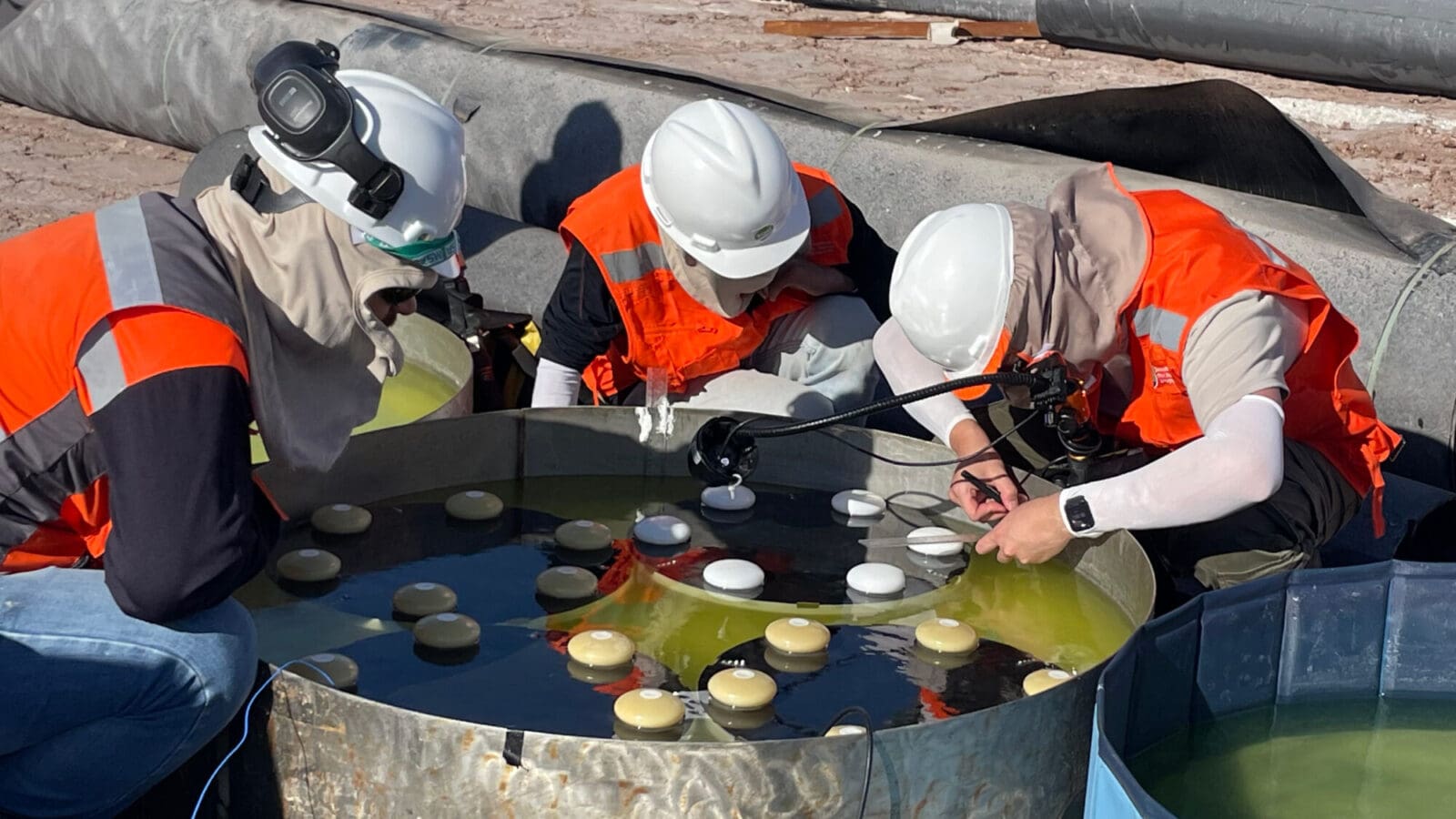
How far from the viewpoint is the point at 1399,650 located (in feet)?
8.32

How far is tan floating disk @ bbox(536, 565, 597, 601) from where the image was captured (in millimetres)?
2926

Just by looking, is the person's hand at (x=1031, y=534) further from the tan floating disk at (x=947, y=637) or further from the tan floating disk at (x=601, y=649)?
the tan floating disk at (x=601, y=649)

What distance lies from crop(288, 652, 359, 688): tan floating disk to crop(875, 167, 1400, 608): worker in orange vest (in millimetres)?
1154

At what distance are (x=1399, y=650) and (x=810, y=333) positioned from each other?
166 centimetres

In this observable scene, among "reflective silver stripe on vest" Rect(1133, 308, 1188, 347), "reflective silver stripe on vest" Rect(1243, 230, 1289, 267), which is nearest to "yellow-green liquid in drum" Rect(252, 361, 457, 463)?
"reflective silver stripe on vest" Rect(1133, 308, 1188, 347)

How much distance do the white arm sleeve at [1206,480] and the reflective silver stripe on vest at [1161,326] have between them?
172mm

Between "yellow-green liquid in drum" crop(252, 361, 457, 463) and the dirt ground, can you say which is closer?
"yellow-green liquid in drum" crop(252, 361, 457, 463)

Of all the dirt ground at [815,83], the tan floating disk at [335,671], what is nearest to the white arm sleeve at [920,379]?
the tan floating disk at [335,671]

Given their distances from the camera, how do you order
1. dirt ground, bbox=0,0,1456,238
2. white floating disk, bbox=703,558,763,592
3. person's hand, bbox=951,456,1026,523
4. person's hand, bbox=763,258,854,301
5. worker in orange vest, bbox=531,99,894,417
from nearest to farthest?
white floating disk, bbox=703,558,763,592 → person's hand, bbox=951,456,1026,523 → worker in orange vest, bbox=531,99,894,417 → person's hand, bbox=763,258,854,301 → dirt ground, bbox=0,0,1456,238

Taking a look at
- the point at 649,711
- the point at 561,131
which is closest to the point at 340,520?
the point at 649,711

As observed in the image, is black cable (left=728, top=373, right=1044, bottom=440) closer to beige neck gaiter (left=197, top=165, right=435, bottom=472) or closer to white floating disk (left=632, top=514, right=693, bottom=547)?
white floating disk (left=632, top=514, right=693, bottom=547)

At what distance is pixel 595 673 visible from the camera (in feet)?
8.68

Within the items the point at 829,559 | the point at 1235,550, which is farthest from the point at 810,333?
the point at 1235,550

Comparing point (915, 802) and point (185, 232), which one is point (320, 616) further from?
point (915, 802)
